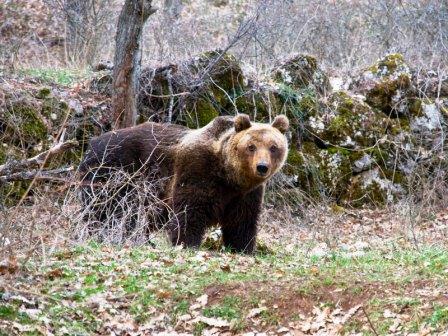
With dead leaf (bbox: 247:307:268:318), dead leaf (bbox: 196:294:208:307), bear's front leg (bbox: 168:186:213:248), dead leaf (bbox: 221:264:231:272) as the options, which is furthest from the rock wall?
dead leaf (bbox: 247:307:268:318)

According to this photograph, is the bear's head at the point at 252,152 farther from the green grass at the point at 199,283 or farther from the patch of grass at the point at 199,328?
the patch of grass at the point at 199,328

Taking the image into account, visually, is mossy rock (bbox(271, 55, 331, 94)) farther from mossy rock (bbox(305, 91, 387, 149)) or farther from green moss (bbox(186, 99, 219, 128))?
green moss (bbox(186, 99, 219, 128))

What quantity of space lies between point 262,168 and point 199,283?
245cm

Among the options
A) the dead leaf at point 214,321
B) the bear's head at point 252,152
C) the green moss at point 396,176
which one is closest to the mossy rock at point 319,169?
the green moss at point 396,176

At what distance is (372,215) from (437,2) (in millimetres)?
8003

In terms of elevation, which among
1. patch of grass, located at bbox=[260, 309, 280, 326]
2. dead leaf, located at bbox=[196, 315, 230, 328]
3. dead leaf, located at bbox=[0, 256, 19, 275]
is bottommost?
dead leaf, located at bbox=[196, 315, 230, 328]

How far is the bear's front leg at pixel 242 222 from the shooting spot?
9.98m

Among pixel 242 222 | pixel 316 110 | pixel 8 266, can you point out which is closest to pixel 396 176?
pixel 316 110

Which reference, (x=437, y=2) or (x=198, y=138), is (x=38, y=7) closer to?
(x=437, y=2)

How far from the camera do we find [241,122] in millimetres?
9969

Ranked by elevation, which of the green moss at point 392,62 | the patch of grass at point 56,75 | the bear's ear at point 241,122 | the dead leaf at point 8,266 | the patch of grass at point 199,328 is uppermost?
the green moss at point 392,62

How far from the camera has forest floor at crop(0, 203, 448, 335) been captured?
628cm

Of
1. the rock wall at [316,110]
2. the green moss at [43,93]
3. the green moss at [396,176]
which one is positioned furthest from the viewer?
the green moss at [396,176]

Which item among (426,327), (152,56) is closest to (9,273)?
(426,327)
